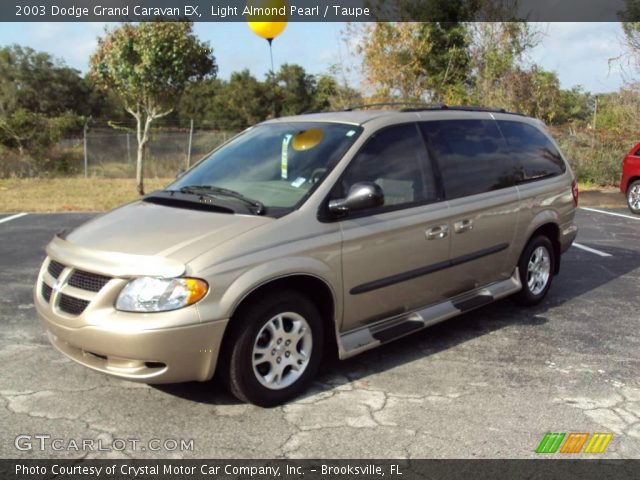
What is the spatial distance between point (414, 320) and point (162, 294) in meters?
1.97

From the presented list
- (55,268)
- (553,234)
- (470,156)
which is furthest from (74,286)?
(553,234)

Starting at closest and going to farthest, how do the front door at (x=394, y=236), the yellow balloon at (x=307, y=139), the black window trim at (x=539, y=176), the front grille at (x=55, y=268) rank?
the front grille at (x=55, y=268), the front door at (x=394, y=236), the yellow balloon at (x=307, y=139), the black window trim at (x=539, y=176)

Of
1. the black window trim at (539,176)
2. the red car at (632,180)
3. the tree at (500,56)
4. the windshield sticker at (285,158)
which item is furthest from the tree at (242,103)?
the windshield sticker at (285,158)

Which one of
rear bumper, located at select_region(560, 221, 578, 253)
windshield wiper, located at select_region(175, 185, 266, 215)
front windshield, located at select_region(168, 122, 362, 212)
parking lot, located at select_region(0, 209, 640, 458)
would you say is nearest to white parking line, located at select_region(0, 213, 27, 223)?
parking lot, located at select_region(0, 209, 640, 458)

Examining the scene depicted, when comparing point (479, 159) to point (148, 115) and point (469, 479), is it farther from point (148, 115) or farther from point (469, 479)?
point (148, 115)

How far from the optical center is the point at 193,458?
10.6ft

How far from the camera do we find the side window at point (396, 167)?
4309mm

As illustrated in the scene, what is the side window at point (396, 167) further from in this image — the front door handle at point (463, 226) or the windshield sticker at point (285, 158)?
the windshield sticker at point (285, 158)

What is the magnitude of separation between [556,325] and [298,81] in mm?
38651

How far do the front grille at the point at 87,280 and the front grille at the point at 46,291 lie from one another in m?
0.28

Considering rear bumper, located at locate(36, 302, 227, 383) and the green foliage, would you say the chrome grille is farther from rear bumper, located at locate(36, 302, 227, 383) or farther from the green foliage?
the green foliage

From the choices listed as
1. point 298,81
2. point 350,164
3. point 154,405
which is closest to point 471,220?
point 350,164

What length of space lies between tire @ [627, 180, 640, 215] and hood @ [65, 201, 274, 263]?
11378 millimetres

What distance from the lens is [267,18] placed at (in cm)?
853
